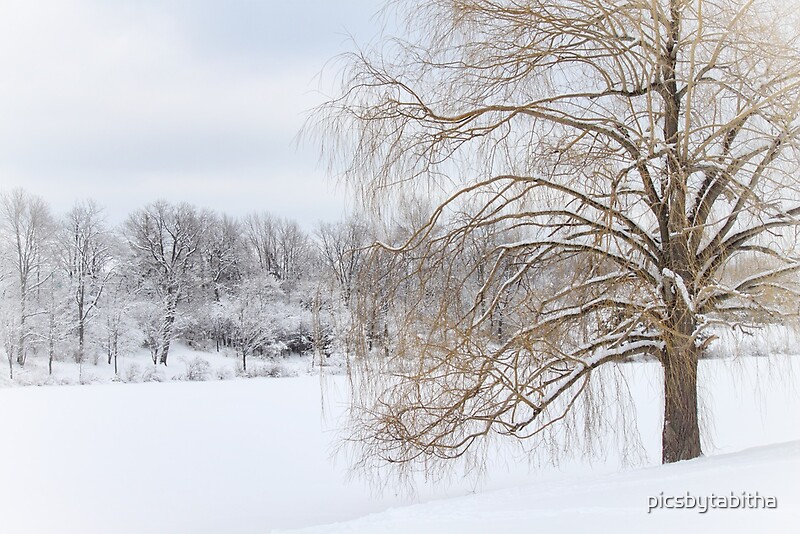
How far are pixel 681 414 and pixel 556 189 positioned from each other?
1509 mm

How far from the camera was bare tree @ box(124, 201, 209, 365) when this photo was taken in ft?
74.3

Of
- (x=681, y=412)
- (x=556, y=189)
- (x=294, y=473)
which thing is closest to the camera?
(x=556, y=189)

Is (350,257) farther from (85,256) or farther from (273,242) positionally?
(85,256)

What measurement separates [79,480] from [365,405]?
5.54 metres

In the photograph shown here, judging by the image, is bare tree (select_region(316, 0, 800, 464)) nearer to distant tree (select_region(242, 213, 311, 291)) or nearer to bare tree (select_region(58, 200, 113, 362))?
distant tree (select_region(242, 213, 311, 291))

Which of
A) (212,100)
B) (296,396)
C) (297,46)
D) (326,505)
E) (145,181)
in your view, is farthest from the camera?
(296,396)

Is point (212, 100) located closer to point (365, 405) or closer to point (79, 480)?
point (365, 405)

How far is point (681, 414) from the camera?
11.9 feet

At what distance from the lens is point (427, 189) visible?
3.67 m

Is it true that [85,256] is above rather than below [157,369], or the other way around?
above

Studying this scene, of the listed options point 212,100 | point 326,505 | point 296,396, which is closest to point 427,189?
point 212,100

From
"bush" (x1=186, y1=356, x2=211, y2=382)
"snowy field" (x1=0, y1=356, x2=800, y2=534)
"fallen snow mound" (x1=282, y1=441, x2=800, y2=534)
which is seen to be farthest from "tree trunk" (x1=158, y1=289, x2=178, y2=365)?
"fallen snow mound" (x1=282, y1=441, x2=800, y2=534)

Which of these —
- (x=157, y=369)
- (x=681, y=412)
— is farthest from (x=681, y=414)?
(x=157, y=369)

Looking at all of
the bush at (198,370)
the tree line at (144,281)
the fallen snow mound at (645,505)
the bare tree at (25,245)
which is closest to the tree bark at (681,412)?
the fallen snow mound at (645,505)
